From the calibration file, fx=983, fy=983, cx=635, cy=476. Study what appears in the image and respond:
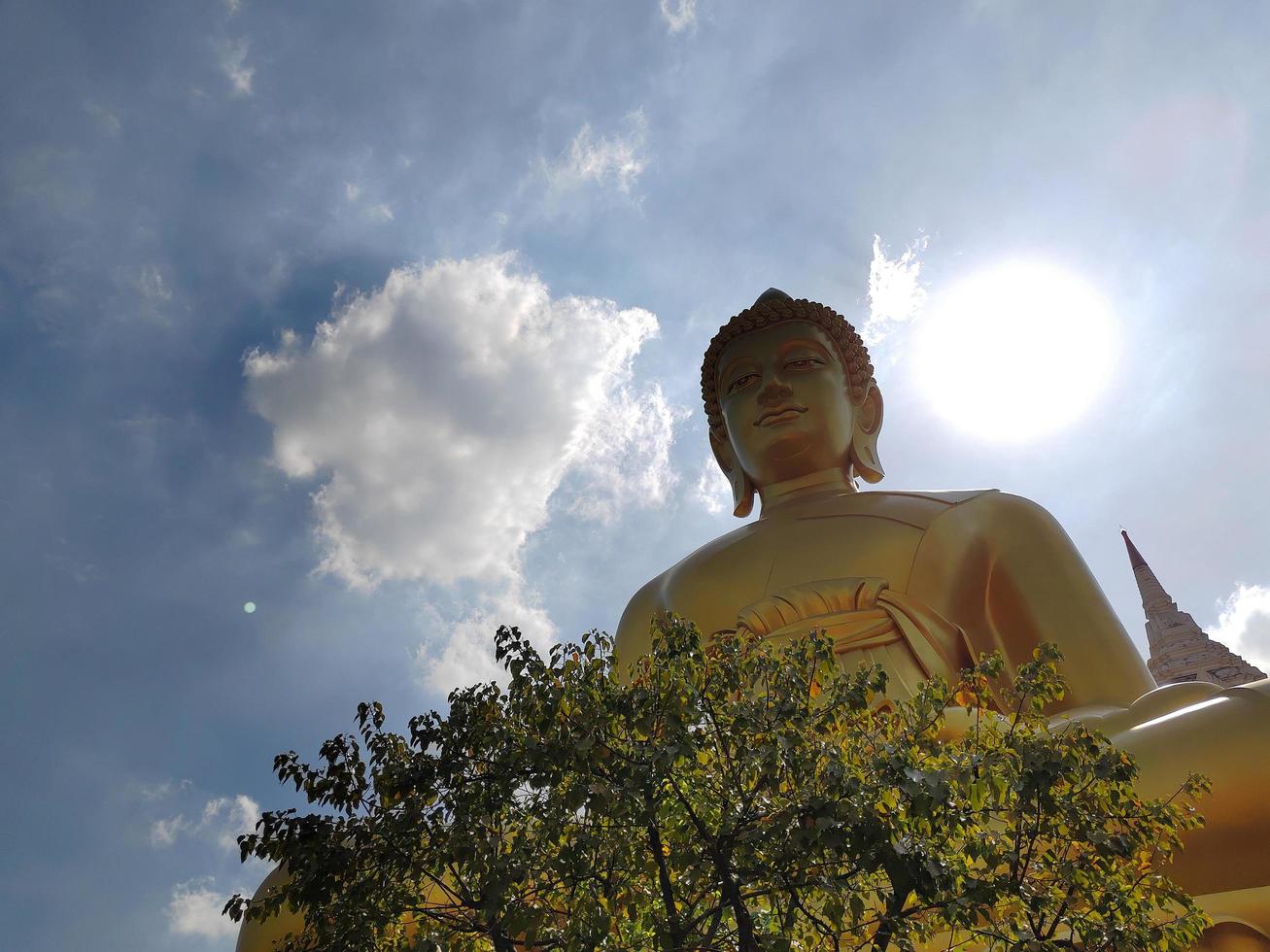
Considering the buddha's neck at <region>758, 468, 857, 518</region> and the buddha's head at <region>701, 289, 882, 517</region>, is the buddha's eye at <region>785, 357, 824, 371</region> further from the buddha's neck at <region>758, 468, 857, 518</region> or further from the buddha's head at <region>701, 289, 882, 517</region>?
the buddha's neck at <region>758, 468, 857, 518</region>

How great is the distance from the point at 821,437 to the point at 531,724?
566 cm

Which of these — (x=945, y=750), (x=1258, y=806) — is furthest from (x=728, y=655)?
(x=1258, y=806)

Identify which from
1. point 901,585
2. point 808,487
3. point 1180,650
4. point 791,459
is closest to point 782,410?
point 791,459

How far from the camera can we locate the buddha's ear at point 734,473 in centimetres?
967

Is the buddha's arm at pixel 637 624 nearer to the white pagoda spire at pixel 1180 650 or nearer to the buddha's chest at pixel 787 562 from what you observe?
the buddha's chest at pixel 787 562

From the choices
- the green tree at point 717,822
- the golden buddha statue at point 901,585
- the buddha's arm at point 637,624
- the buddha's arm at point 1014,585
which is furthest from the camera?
the buddha's arm at point 637,624

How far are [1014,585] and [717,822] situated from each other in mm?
4632

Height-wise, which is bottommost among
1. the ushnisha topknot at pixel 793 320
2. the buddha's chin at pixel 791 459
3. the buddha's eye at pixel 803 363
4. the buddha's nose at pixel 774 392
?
the buddha's chin at pixel 791 459

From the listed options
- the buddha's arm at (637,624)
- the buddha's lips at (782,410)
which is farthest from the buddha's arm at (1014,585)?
Result: the buddha's arm at (637,624)

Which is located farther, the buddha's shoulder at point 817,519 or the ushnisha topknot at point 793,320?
the ushnisha topknot at point 793,320

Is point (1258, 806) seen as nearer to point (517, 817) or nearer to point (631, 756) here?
point (631, 756)

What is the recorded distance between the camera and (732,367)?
925 cm

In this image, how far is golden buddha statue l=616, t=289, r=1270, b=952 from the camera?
4488 mm

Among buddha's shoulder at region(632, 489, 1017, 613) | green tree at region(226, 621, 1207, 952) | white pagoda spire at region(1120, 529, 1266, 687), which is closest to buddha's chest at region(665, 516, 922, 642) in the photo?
buddha's shoulder at region(632, 489, 1017, 613)
